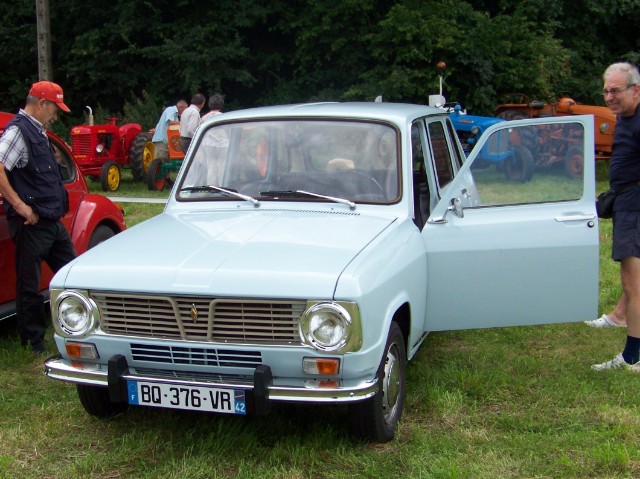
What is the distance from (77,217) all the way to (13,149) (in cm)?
140

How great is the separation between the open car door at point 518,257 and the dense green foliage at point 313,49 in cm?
1473

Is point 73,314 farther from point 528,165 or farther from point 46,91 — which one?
point 528,165

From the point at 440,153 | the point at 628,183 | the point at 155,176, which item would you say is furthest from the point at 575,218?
the point at 155,176

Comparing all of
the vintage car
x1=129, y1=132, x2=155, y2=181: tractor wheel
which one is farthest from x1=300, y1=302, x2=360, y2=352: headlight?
x1=129, y1=132, x2=155, y2=181: tractor wheel

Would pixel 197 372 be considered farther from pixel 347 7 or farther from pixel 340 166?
pixel 347 7

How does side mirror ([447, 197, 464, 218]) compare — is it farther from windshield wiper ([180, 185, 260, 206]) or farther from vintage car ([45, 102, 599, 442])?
windshield wiper ([180, 185, 260, 206])

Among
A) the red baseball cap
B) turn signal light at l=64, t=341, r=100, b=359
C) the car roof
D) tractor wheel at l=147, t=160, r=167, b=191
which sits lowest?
tractor wheel at l=147, t=160, r=167, b=191

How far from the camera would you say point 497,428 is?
166 inches

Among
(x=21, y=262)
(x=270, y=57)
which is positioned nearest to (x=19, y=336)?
(x=21, y=262)

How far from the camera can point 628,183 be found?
4.85 m

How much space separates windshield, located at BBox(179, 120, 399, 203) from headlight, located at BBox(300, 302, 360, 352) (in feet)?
4.13

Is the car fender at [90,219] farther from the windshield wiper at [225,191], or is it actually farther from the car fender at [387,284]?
the car fender at [387,284]

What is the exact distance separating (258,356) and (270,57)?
2037 cm

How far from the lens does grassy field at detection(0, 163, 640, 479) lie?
3752 millimetres
